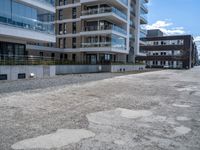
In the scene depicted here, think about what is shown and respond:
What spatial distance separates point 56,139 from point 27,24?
2199 centimetres

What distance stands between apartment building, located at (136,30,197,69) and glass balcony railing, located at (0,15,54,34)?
57.1 m

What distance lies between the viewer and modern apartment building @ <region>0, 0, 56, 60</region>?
74.3ft

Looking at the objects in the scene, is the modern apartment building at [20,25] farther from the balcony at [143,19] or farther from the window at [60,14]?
the balcony at [143,19]

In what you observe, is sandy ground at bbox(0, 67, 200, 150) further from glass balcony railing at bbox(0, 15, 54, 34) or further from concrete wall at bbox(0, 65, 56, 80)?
glass balcony railing at bbox(0, 15, 54, 34)

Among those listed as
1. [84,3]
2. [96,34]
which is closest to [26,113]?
[96,34]

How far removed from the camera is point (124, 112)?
930cm

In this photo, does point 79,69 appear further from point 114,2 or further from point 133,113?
point 133,113

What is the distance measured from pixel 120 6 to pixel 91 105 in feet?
133

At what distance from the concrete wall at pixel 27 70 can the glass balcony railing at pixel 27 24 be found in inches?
179

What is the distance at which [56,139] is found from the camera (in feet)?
19.2

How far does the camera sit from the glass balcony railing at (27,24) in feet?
74.8

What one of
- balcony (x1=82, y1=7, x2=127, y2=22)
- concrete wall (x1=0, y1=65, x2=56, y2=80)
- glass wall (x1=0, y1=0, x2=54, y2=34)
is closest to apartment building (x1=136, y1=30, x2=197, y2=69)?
balcony (x1=82, y1=7, x2=127, y2=22)

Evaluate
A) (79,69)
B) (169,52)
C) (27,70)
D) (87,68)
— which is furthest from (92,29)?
(169,52)

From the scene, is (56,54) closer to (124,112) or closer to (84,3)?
(84,3)
